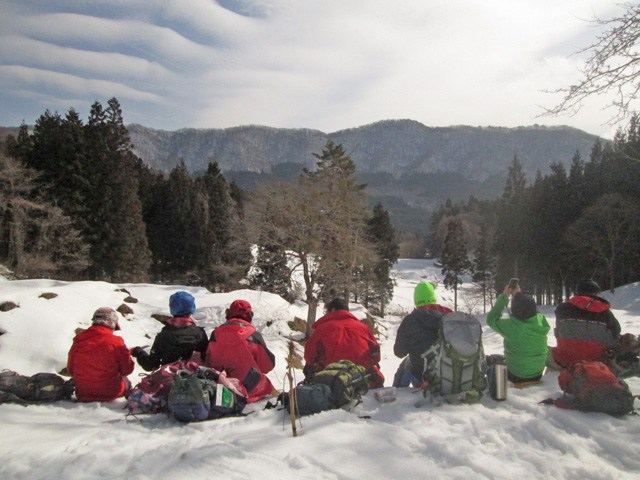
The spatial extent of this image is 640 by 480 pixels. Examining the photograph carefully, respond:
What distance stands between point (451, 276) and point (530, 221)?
11.6 metres

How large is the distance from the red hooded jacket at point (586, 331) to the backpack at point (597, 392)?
1367mm

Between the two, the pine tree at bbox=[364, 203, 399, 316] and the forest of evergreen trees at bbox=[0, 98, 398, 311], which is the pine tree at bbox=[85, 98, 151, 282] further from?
the pine tree at bbox=[364, 203, 399, 316]

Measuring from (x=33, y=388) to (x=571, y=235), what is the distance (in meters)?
36.0

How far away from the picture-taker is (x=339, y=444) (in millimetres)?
3201

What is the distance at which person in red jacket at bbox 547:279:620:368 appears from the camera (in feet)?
16.7

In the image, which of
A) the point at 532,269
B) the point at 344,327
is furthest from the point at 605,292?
the point at 344,327

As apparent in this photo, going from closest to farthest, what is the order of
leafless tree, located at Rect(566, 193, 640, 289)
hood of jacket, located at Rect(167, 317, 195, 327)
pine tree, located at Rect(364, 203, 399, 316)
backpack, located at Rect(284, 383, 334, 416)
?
1. backpack, located at Rect(284, 383, 334, 416)
2. hood of jacket, located at Rect(167, 317, 195, 327)
3. leafless tree, located at Rect(566, 193, 640, 289)
4. pine tree, located at Rect(364, 203, 399, 316)

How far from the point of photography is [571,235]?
3197 cm

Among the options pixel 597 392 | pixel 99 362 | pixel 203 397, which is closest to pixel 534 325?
pixel 597 392

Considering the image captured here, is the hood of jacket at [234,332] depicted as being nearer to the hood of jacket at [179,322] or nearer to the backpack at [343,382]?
the hood of jacket at [179,322]

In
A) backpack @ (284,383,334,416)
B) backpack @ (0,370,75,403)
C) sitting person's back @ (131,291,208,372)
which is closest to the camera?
backpack @ (284,383,334,416)

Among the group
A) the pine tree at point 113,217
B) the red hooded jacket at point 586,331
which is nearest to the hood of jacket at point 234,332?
the red hooded jacket at point 586,331

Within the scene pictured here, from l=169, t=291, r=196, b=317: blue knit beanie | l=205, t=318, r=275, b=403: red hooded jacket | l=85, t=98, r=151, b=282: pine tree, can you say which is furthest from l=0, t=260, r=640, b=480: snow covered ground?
l=85, t=98, r=151, b=282: pine tree

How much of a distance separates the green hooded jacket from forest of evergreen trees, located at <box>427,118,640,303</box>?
30.4 metres
